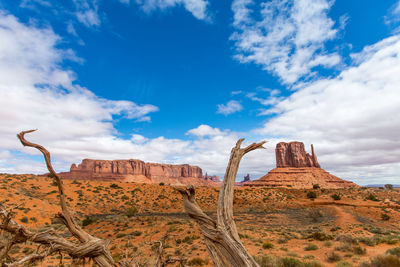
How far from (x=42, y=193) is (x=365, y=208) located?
53.5 meters

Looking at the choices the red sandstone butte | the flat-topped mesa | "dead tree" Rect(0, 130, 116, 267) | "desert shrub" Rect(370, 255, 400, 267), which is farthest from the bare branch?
the red sandstone butte

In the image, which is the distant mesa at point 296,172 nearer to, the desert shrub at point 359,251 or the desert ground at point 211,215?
the desert ground at point 211,215

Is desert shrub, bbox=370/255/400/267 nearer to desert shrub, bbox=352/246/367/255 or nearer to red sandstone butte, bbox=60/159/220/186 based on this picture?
desert shrub, bbox=352/246/367/255

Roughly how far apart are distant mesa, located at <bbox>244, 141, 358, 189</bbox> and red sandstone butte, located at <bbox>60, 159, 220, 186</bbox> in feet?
210

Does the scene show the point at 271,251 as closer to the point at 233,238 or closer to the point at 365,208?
the point at 233,238

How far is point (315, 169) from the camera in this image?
101m

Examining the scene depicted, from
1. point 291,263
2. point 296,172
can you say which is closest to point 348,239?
point 291,263

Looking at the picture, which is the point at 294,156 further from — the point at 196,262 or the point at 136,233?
the point at 196,262

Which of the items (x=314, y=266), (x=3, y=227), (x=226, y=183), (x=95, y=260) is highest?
(x=226, y=183)

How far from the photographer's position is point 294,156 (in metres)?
106

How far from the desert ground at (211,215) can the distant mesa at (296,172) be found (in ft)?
133

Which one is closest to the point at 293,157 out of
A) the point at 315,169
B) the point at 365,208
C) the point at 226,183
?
the point at 315,169

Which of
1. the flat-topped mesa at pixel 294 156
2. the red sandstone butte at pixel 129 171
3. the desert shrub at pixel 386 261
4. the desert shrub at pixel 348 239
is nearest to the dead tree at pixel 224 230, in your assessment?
the desert shrub at pixel 386 261

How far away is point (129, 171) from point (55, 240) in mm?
152675
